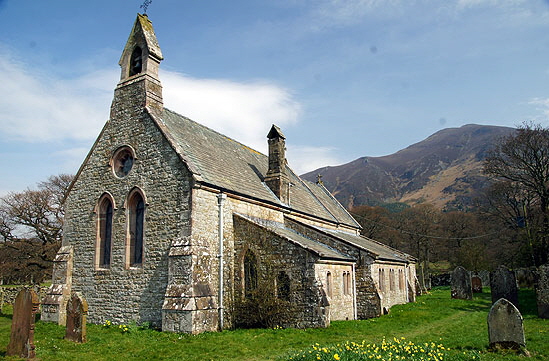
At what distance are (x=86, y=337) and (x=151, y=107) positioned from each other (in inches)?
402

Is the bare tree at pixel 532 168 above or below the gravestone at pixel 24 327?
above

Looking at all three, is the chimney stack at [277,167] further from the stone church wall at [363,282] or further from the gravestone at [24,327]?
the gravestone at [24,327]

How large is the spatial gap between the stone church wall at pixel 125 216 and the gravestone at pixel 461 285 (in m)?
20.5

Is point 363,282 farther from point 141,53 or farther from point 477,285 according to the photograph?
point 477,285

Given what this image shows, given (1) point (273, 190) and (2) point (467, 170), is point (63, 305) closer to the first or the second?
(1) point (273, 190)

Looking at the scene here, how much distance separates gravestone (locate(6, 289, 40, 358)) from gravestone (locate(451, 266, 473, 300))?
83.8ft

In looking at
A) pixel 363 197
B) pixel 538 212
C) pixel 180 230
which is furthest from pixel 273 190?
pixel 363 197

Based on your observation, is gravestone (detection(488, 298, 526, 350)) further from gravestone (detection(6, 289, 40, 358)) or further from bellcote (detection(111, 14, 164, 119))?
bellcote (detection(111, 14, 164, 119))

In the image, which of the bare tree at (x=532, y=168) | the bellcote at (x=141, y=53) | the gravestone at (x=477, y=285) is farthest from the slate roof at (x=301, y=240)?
the bare tree at (x=532, y=168)

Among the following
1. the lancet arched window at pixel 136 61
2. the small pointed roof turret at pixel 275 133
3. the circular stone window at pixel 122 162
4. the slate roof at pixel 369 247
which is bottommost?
the slate roof at pixel 369 247

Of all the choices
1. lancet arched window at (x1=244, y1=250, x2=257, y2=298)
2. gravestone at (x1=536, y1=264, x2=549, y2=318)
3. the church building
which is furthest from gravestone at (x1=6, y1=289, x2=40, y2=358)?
gravestone at (x1=536, y1=264, x2=549, y2=318)

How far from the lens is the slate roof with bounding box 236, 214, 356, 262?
56.1 ft

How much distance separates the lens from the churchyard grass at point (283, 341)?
464 inches

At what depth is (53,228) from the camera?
3566cm
